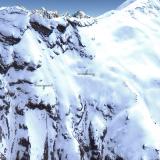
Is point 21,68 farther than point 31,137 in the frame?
Yes

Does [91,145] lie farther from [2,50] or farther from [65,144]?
[2,50]

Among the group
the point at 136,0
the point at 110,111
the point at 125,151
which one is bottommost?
the point at 125,151

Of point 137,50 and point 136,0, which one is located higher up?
point 136,0

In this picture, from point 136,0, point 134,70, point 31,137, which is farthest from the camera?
point 136,0

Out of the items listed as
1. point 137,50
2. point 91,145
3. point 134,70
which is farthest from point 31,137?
point 137,50

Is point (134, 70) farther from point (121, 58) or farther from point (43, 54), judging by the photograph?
point (43, 54)

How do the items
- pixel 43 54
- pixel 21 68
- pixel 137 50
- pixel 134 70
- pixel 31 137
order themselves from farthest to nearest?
pixel 137 50, pixel 134 70, pixel 43 54, pixel 21 68, pixel 31 137

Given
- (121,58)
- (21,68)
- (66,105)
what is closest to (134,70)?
(121,58)
